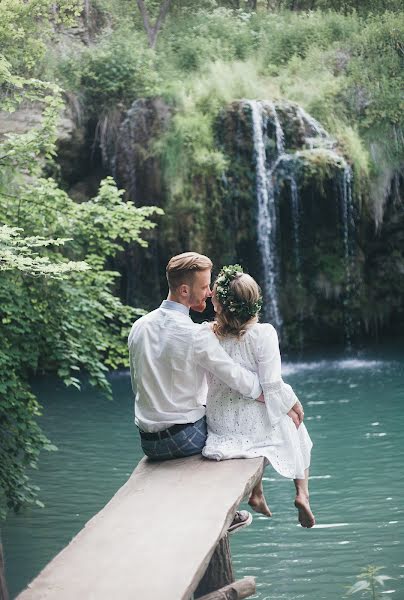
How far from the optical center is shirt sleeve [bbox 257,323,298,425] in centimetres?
500

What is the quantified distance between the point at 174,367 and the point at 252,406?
0.49 meters

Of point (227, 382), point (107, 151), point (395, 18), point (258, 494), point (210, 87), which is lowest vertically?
point (258, 494)

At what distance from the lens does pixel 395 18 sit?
21094 millimetres

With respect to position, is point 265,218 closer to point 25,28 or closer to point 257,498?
point 25,28

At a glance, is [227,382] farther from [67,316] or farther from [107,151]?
[107,151]

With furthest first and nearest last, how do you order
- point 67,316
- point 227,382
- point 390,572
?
point 67,316 → point 390,572 → point 227,382

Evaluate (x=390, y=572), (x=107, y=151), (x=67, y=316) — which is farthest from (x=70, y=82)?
(x=390, y=572)

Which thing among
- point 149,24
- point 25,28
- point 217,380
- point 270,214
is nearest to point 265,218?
point 270,214

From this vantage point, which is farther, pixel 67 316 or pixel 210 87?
pixel 210 87

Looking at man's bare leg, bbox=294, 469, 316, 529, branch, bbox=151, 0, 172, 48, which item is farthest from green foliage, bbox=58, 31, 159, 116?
man's bare leg, bbox=294, 469, 316, 529

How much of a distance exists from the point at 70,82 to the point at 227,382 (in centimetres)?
1473

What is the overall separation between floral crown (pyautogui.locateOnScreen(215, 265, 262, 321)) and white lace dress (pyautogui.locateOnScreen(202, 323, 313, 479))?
0.37ft

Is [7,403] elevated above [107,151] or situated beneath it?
situated beneath

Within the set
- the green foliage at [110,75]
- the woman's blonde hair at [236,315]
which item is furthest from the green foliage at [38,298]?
the green foliage at [110,75]
